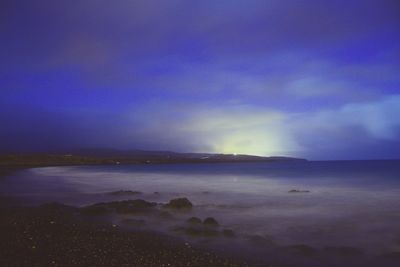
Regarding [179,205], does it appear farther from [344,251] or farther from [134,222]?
[344,251]

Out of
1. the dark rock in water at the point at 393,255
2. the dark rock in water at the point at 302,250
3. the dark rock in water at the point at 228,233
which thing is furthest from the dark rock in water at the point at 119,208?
the dark rock in water at the point at 393,255

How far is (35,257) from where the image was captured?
11.2m

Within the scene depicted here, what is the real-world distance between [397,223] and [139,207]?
18.0m

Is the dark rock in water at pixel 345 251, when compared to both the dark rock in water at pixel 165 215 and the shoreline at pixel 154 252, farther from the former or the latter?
the dark rock in water at pixel 165 215

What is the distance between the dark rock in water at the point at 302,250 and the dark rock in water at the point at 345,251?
0.75m

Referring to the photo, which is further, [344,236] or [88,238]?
[344,236]

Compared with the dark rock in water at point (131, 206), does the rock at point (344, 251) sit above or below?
below

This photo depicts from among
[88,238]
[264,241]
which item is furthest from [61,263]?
[264,241]

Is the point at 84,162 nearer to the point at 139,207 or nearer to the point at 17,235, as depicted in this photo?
the point at 139,207

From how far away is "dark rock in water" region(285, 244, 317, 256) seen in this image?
604 inches

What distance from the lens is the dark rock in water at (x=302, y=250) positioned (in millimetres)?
15352

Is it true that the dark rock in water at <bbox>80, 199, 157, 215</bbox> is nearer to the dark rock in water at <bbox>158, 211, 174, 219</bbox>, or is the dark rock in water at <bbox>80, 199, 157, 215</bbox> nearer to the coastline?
the dark rock in water at <bbox>158, 211, 174, 219</bbox>

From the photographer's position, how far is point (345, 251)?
1603 cm

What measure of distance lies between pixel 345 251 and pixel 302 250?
200 centimetres
